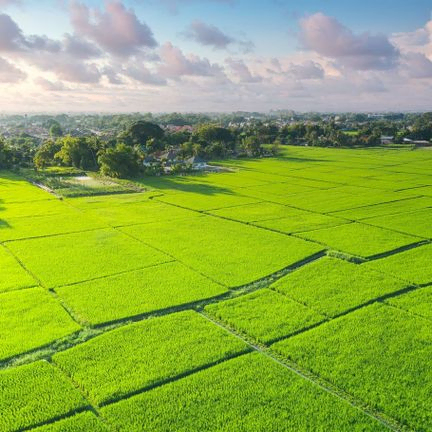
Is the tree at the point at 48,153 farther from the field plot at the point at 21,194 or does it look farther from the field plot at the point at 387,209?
the field plot at the point at 387,209

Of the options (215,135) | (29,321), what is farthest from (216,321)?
(215,135)

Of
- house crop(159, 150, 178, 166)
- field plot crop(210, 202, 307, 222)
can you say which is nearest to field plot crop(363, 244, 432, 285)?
field plot crop(210, 202, 307, 222)

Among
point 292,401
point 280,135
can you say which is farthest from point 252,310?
point 280,135

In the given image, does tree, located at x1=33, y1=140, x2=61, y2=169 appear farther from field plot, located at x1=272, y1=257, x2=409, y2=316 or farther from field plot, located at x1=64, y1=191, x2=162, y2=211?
field plot, located at x1=272, y1=257, x2=409, y2=316

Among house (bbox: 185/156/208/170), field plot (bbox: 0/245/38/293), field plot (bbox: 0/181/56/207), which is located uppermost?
house (bbox: 185/156/208/170)

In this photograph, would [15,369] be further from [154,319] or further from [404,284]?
[404,284]

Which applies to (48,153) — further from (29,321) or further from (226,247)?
(29,321)

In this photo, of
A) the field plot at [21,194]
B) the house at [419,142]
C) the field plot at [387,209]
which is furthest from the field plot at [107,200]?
the house at [419,142]
